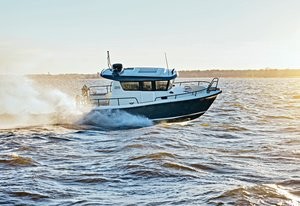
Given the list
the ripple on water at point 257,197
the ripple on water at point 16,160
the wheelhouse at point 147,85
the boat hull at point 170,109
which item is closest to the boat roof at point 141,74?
the wheelhouse at point 147,85

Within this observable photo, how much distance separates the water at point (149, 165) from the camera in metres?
9.74

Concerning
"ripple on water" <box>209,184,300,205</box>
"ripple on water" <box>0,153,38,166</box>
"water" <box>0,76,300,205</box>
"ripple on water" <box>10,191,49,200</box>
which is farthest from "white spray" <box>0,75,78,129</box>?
"ripple on water" <box>209,184,300,205</box>

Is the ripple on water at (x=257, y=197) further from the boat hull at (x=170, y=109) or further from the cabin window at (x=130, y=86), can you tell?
the cabin window at (x=130, y=86)

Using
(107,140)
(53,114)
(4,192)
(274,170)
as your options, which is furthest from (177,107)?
(4,192)

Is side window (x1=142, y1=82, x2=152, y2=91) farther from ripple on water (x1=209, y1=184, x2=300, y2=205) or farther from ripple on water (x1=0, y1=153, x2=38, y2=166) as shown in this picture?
ripple on water (x1=209, y1=184, x2=300, y2=205)

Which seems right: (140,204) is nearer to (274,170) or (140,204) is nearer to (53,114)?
(274,170)

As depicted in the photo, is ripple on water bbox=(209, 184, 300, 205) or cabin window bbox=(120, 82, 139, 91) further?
cabin window bbox=(120, 82, 139, 91)

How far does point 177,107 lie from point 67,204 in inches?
558

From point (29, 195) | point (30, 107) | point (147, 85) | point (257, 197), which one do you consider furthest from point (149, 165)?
point (30, 107)

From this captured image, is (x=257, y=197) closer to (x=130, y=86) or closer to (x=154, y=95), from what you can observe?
→ (x=154, y=95)

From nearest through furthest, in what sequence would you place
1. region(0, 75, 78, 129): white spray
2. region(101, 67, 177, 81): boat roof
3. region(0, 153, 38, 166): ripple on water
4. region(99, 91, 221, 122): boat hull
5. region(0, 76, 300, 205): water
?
region(0, 76, 300, 205): water, region(0, 153, 38, 166): ripple on water, region(99, 91, 221, 122): boat hull, region(101, 67, 177, 81): boat roof, region(0, 75, 78, 129): white spray

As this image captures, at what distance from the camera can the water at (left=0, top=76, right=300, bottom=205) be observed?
974cm

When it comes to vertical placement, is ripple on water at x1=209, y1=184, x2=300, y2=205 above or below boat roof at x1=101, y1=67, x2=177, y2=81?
below

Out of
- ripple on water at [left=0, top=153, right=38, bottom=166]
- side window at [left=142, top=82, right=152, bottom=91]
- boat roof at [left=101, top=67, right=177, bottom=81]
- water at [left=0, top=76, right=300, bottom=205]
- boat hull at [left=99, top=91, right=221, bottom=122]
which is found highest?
boat roof at [left=101, top=67, right=177, bottom=81]
